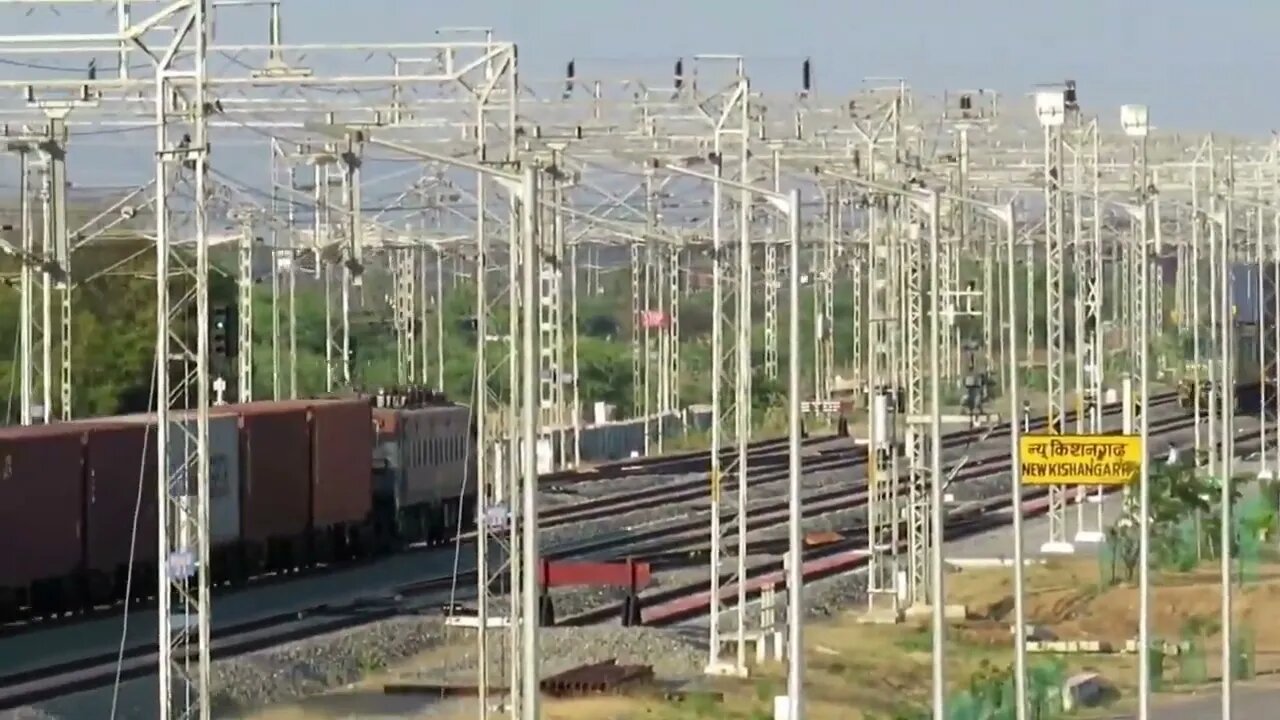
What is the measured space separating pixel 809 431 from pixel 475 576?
42.9 metres

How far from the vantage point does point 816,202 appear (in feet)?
314

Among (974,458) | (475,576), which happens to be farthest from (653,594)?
(974,458)

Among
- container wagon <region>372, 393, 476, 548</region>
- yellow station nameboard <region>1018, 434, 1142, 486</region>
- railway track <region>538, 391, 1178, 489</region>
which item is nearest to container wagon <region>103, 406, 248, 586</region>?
container wagon <region>372, 393, 476, 548</region>

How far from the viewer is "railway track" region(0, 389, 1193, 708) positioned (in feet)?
105

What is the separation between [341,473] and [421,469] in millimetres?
4647

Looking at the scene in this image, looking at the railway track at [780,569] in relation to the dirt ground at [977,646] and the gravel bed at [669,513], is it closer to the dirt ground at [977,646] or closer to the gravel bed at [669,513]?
the dirt ground at [977,646]

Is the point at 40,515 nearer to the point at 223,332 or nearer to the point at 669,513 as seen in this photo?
the point at 223,332

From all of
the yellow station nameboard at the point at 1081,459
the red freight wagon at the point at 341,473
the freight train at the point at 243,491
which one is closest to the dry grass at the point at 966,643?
the yellow station nameboard at the point at 1081,459

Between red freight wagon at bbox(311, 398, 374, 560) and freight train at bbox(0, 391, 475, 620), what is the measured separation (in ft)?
0.11

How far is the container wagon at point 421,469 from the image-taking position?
177 feet

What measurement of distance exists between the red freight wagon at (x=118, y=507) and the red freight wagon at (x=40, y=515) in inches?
13.9

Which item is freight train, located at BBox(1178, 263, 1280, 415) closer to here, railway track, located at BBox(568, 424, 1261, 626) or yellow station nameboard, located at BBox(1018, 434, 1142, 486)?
railway track, located at BBox(568, 424, 1261, 626)

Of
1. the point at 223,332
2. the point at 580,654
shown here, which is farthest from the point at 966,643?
the point at 223,332

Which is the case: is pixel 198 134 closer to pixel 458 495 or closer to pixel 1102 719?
pixel 1102 719
